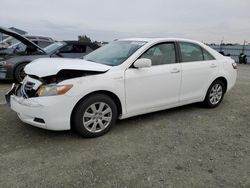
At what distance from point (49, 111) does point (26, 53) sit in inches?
194

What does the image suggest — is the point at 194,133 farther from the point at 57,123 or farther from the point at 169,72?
the point at 57,123

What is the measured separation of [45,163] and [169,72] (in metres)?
2.47

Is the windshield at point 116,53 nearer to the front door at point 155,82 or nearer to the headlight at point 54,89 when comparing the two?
the front door at point 155,82

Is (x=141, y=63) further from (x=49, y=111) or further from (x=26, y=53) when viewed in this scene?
(x=26, y=53)

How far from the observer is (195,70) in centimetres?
451

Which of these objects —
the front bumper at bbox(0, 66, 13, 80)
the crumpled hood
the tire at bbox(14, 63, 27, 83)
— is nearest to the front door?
the crumpled hood

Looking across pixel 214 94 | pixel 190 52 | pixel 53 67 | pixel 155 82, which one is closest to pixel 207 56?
pixel 190 52

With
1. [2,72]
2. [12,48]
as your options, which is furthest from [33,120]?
[12,48]

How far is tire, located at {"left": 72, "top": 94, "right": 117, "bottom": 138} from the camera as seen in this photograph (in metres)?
3.29

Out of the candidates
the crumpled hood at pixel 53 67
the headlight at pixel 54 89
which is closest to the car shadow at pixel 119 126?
the headlight at pixel 54 89

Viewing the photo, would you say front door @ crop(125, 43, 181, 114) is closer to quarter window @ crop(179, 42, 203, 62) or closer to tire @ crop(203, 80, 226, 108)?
quarter window @ crop(179, 42, 203, 62)

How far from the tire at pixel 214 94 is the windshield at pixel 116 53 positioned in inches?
74.5

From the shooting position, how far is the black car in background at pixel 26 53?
688cm

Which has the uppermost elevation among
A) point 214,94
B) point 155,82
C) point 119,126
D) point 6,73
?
point 155,82
